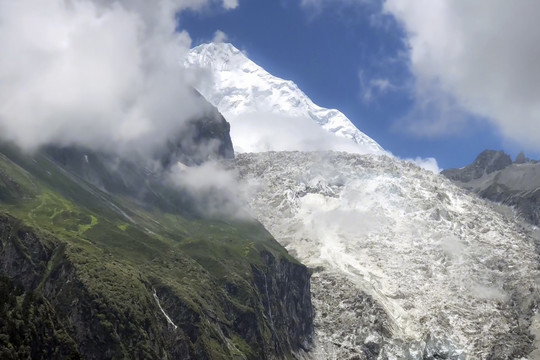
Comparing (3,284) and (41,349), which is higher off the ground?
(3,284)

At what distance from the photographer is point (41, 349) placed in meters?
199

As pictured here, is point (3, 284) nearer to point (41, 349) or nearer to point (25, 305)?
point (25, 305)

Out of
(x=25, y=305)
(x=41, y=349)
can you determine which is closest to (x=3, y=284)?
(x=25, y=305)

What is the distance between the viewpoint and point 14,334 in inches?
7485

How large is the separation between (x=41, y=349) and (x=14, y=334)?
12.3 m

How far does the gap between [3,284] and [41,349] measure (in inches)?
918

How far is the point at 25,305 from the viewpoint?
655 ft

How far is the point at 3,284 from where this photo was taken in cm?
19688

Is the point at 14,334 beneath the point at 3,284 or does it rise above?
beneath

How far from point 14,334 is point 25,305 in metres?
11.7

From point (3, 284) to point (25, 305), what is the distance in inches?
372
